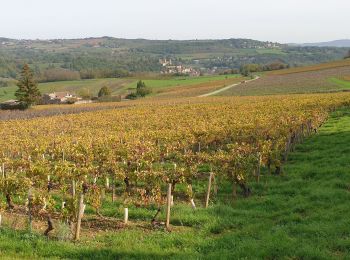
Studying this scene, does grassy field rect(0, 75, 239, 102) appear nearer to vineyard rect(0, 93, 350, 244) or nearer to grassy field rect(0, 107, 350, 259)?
vineyard rect(0, 93, 350, 244)

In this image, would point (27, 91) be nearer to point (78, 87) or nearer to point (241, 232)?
point (78, 87)

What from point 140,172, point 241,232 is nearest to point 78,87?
point 140,172

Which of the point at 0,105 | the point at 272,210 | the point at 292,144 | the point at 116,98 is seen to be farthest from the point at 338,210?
the point at 116,98

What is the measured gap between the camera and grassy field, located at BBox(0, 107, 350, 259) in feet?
34.0

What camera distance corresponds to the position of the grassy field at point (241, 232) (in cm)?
1037

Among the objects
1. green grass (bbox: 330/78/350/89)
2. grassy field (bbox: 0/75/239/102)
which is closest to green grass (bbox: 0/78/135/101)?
grassy field (bbox: 0/75/239/102)

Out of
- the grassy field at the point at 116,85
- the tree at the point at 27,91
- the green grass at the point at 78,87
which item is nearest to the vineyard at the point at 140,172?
the tree at the point at 27,91

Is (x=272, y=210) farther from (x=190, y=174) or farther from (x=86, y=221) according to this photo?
(x=86, y=221)

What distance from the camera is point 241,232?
38.8 ft

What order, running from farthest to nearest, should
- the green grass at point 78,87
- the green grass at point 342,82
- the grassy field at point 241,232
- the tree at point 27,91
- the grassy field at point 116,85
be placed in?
the green grass at point 78,87
the grassy field at point 116,85
the tree at point 27,91
the green grass at point 342,82
the grassy field at point 241,232

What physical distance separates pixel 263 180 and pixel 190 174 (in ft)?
15.4

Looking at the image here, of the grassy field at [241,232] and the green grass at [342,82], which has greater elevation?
the grassy field at [241,232]

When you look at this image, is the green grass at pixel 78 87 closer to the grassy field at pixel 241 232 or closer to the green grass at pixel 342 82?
the green grass at pixel 342 82

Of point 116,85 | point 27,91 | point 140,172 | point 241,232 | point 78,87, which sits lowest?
point 78,87
